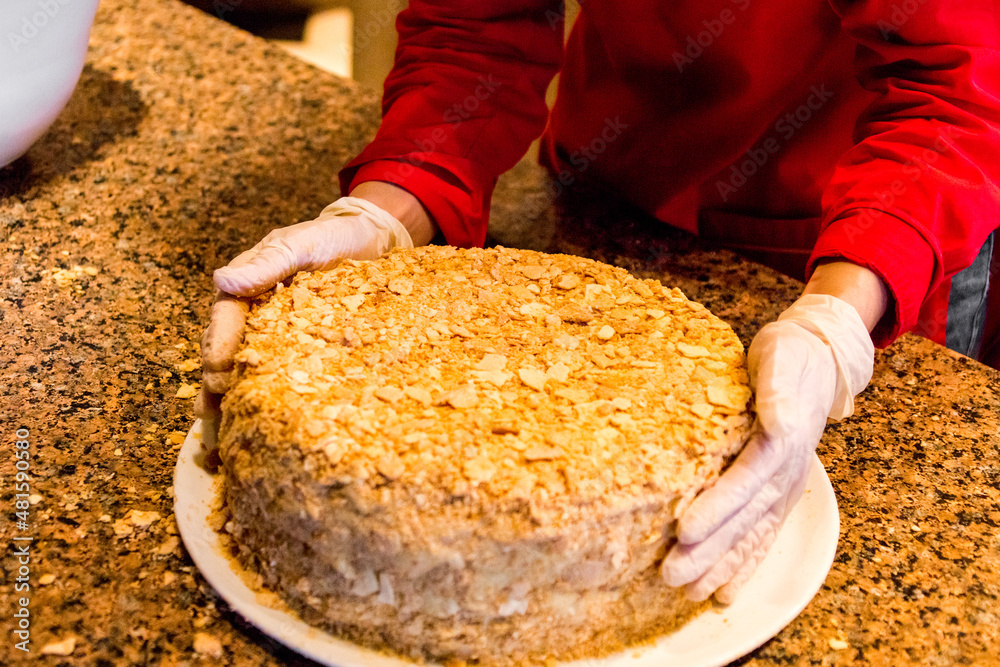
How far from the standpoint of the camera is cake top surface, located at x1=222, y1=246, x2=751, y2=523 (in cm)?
82

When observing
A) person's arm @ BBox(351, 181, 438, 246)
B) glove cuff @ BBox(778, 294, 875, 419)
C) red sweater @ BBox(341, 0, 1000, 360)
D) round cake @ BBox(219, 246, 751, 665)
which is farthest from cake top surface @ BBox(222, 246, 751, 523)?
red sweater @ BBox(341, 0, 1000, 360)

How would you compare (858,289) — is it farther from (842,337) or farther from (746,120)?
(746,120)

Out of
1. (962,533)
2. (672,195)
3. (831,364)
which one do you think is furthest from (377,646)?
(672,195)

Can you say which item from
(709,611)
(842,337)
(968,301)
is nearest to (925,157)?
(842,337)

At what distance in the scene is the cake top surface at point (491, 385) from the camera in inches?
32.3

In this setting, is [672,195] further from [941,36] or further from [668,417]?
[668,417]

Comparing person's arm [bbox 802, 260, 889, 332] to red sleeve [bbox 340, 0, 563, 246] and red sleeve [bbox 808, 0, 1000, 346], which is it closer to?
red sleeve [bbox 808, 0, 1000, 346]

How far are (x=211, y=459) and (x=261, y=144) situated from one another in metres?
1.04

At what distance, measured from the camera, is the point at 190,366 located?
4.28ft

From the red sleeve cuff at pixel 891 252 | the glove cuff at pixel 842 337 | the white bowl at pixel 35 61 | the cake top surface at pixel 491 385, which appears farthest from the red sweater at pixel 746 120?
the white bowl at pixel 35 61

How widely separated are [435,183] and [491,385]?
23.4 inches

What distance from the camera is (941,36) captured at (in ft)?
3.75

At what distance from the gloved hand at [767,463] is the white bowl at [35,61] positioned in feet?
4.23

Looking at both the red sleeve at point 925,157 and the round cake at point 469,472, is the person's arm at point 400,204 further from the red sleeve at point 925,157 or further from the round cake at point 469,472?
the red sleeve at point 925,157
